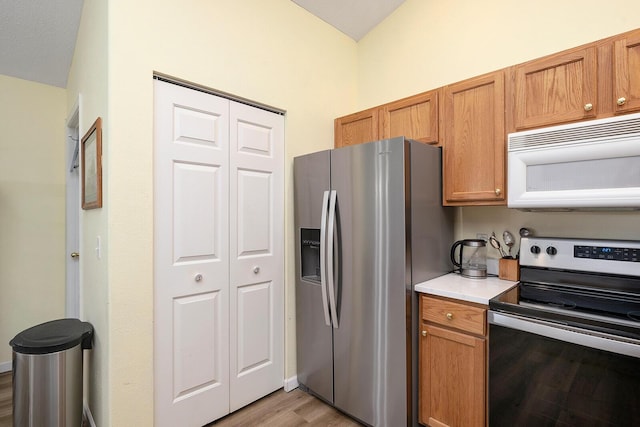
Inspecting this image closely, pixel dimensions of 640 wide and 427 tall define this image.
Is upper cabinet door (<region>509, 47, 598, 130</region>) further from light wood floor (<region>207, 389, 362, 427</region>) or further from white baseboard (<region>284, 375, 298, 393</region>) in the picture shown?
white baseboard (<region>284, 375, 298, 393</region>)

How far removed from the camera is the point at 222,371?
6.50 feet

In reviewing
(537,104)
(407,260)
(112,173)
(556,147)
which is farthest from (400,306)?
(112,173)

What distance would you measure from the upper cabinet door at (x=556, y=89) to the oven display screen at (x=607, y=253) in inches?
26.7

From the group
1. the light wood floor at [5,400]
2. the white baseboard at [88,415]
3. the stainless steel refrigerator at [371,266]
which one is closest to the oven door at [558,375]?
the stainless steel refrigerator at [371,266]

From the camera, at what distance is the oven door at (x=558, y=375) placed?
1.20m

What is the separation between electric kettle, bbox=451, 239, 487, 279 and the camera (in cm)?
197

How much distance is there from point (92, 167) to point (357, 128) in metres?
1.86

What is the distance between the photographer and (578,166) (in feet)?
4.94

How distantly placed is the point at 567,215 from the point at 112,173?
100 inches

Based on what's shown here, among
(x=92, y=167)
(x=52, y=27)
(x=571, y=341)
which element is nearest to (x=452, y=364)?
(x=571, y=341)

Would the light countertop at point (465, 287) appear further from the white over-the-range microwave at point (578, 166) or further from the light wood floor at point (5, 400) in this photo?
the light wood floor at point (5, 400)

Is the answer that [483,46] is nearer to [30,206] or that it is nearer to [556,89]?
[556,89]

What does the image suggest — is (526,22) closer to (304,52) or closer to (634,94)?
(634,94)

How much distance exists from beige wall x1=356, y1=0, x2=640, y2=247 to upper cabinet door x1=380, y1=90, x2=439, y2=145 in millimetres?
411
